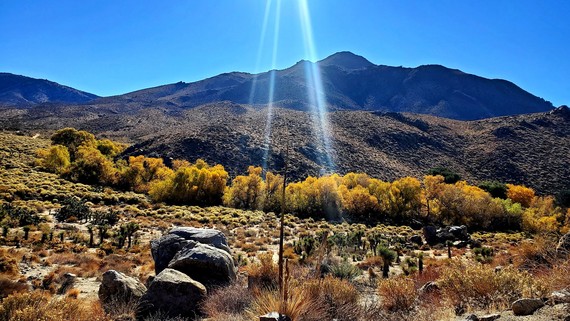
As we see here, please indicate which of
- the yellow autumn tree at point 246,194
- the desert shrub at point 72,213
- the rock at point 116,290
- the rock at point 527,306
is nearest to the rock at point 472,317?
the rock at point 527,306

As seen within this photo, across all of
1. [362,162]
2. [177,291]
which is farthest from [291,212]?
[177,291]

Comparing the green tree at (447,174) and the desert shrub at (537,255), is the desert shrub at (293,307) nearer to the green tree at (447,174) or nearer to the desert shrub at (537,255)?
the desert shrub at (537,255)

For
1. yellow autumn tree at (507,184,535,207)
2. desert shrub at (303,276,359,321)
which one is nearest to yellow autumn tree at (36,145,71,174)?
desert shrub at (303,276,359,321)

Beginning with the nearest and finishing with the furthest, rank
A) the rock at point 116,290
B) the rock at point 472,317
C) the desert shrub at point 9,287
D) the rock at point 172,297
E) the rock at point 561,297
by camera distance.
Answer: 1. the rock at point 561,297
2. the rock at point 472,317
3. the rock at point 172,297
4. the rock at point 116,290
5. the desert shrub at point 9,287

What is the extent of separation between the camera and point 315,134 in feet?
311

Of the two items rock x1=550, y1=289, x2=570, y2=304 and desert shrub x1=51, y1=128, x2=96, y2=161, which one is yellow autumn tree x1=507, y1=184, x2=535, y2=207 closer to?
rock x1=550, y1=289, x2=570, y2=304

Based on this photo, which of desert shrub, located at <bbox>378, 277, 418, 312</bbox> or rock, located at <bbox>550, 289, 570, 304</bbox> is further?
desert shrub, located at <bbox>378, 277, 418, 312</bbox>

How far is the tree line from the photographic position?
180 feet

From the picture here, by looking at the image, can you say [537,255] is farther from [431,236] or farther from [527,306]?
[431,236]

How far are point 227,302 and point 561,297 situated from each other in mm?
6572

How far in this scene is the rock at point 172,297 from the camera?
343 inches

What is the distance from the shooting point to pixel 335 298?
26.2 feet

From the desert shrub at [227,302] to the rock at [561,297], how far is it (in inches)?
225

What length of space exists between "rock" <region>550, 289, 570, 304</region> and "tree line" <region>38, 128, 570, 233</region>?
4851 centimetres
